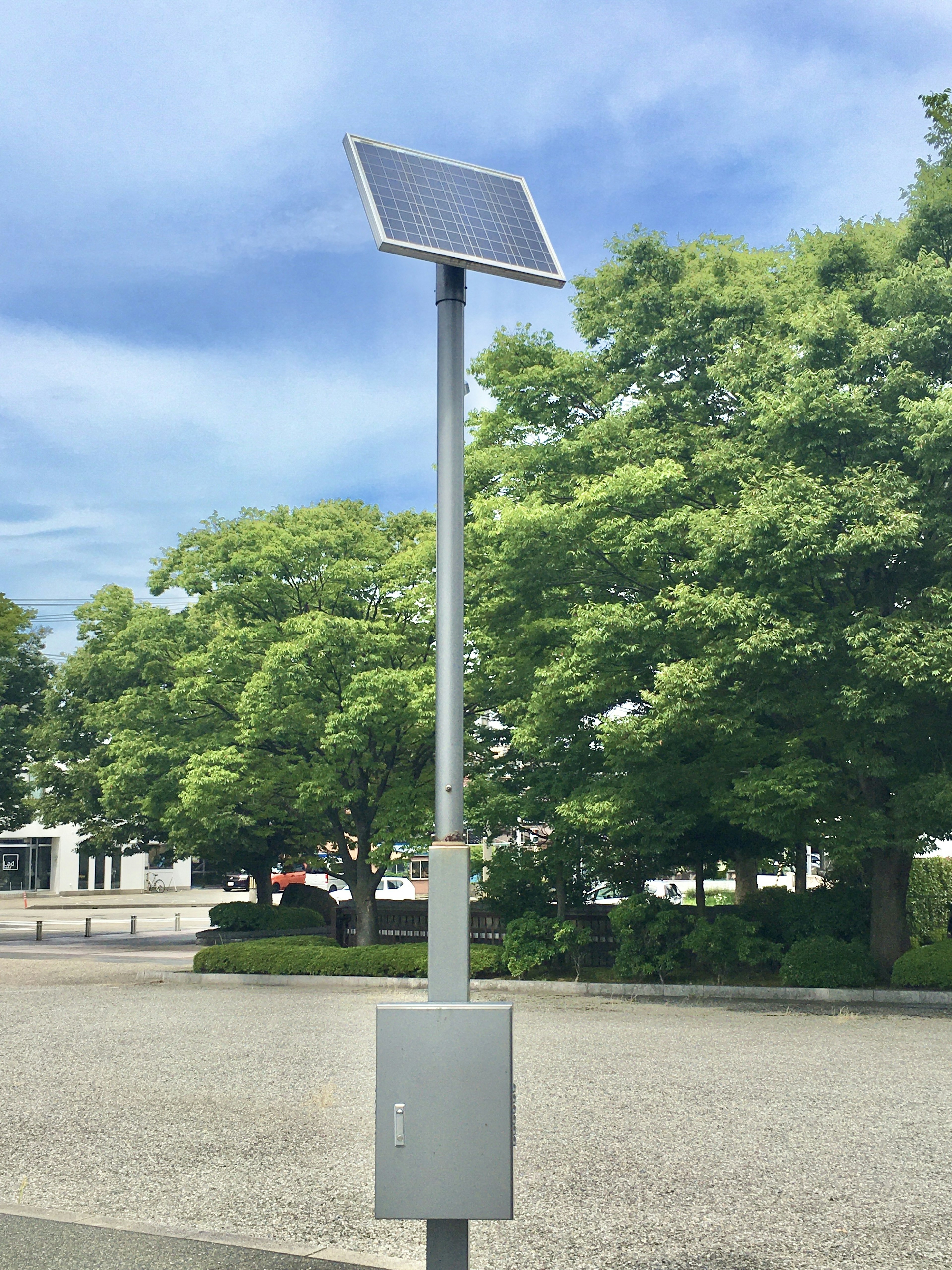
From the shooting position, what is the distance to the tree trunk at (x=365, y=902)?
2822cm

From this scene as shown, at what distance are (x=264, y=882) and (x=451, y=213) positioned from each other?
3383cm

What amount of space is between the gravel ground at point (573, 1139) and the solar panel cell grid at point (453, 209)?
537 cm

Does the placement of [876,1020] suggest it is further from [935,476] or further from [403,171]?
[403,171]

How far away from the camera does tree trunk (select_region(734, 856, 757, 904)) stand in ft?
94.0

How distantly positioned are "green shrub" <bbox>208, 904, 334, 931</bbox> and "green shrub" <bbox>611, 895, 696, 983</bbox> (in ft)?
44.6

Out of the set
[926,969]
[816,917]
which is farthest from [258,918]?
[926,969]

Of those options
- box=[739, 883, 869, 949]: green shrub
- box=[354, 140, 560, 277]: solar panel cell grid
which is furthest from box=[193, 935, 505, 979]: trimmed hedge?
box=[354, 140, 560, 277]: solar panel cell grid

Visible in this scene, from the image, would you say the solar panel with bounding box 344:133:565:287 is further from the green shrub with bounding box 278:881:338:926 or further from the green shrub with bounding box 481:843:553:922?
the green shrub with bounding box 278:881:338:926

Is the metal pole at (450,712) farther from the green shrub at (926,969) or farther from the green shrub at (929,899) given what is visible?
the green shrub at (929,899)

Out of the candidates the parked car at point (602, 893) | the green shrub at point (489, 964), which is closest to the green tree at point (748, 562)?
the parked car at point (602, 893)

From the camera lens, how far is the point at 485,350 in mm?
27781

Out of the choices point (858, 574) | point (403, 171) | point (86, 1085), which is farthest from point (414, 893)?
point (403, 171)

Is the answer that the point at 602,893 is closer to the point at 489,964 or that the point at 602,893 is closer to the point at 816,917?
the point at 489,964

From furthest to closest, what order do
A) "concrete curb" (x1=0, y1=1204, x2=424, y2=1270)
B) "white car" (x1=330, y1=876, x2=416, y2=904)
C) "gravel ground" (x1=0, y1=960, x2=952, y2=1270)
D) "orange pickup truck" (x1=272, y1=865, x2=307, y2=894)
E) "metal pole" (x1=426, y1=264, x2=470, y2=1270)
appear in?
1. "orange pickup truck" (x1=272, y1=865, x2=307, y2=894)
2. "white car" (x1=330, y1=876, x2=416, y2=904)
3. "gravel ground" (x1=0, y1=960, x2=952, y2=1270)
4. "concrete curb" (x1=0, y1=1204, x2=424, y2=1270)
5. "metal pole" (x1=426, y1=264, x2=470, y2=1270)
